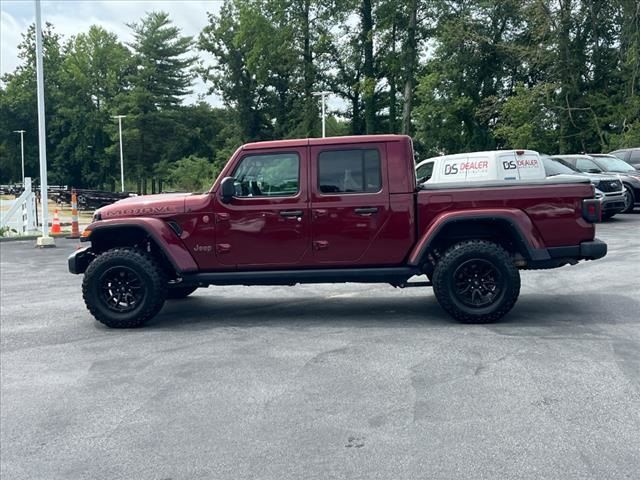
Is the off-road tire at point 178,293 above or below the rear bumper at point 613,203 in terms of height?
below

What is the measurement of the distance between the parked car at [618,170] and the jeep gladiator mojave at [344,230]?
13408mm

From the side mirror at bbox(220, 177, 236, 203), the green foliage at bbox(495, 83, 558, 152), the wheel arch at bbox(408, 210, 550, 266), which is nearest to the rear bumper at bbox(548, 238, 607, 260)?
the wheel arch at bbox(408, 210, 550, 266)

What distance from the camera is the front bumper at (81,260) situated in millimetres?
7910

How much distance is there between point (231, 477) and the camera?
385cm

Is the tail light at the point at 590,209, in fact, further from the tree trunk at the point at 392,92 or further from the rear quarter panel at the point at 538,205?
the tree trunk at the point at 392,92

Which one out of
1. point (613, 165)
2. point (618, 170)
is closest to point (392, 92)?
point (613, 165)

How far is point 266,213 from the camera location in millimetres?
7410

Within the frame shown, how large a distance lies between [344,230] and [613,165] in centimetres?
1568

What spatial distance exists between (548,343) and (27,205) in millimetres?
18640

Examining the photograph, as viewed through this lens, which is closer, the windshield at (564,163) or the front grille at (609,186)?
the front grille at (609,186)

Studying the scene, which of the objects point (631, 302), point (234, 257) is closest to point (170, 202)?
point (234, 257)

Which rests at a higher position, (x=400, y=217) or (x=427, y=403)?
(x=400, y=217)

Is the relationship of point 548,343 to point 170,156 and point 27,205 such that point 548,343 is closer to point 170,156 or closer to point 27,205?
point 27,205

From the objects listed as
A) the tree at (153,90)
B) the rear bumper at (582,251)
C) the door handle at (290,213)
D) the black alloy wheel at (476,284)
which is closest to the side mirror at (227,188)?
the door handle at (290,213)
